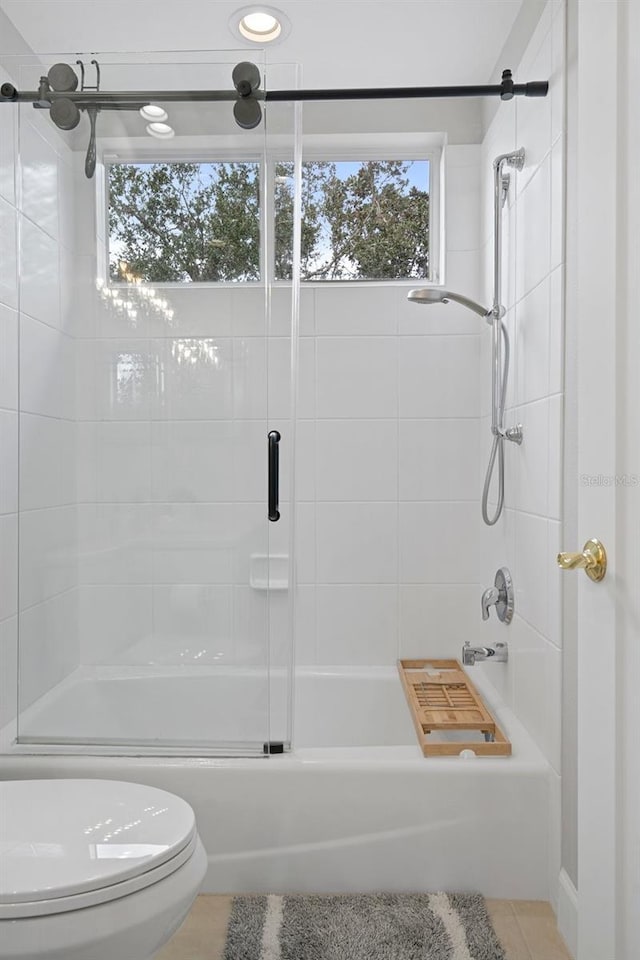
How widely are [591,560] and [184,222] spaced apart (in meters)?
1.34

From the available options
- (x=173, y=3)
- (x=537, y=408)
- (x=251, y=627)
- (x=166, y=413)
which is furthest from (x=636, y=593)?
(x=173, y=3)

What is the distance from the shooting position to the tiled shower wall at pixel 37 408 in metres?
1.86

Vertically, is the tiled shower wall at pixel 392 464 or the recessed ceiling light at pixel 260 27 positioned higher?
the recessed ceiling light at pixel 260 27

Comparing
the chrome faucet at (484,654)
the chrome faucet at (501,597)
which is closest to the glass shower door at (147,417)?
the chrome faucet at (484,654)

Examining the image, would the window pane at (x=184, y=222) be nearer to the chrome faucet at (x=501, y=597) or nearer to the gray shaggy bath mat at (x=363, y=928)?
the chrome faucet at (x=501, y=597)

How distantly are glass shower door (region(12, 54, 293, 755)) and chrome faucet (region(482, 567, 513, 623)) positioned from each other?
2.34 ft

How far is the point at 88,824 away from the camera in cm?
129

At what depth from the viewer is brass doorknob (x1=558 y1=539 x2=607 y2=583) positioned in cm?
108

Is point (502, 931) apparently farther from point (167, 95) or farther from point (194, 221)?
point (167, 95)

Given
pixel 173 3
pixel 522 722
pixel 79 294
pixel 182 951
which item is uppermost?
pixel 173 3

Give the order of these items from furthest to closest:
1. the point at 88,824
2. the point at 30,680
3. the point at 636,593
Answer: the point at 30,680 → the point at 88,824 → the point at 636,593

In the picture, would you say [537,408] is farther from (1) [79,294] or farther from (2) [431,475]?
(1) [79,294]

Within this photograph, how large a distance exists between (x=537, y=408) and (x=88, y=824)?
1.42 m

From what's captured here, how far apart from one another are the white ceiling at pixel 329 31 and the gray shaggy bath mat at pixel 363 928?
2421mm
